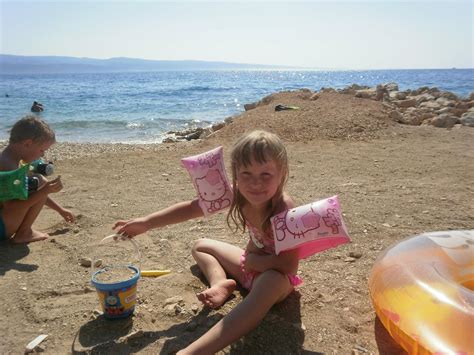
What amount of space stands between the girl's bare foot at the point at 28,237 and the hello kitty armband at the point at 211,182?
76.3 inches

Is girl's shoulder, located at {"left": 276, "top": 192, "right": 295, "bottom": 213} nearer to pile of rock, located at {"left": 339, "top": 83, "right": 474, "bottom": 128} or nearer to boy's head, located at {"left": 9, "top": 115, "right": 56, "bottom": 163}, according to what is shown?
boy's head, located at {"left": 9, "top": 115, "right": 56, "bottom": 163}

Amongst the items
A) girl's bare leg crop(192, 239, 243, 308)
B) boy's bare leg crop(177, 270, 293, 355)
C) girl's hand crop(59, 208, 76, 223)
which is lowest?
girl's hand crop(59, 208, 76, 223)

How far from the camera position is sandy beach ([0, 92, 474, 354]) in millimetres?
2684

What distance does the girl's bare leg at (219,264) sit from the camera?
298 cm

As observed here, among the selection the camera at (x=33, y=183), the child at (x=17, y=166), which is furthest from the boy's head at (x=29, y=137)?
the camera at (x=33, y=183)

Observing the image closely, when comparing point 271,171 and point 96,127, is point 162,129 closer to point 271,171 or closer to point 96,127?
point 96,127

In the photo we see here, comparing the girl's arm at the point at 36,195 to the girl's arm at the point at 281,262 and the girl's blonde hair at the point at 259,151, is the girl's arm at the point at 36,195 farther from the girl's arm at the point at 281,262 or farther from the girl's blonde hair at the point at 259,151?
the girl's arm at the point at 281,262

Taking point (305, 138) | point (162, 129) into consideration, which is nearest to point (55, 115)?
point (162, 129)

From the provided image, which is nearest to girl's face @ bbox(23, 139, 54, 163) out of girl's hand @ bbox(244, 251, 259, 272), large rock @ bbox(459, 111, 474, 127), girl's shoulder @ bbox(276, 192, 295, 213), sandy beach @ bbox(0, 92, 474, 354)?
sandy beach @ bbox(0, 92, 474, 354)

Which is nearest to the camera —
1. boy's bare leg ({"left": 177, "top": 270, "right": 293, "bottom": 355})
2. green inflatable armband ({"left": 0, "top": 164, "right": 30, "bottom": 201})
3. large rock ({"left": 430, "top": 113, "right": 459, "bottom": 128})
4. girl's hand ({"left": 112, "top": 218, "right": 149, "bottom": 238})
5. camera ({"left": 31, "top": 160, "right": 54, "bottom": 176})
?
boy's bare leg ({"left": 177, "top": 270, "right": 293, "bottom": 355})

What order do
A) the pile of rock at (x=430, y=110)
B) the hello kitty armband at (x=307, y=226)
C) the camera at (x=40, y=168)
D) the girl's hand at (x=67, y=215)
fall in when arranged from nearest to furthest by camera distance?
the hello kitty armband at (x=307, y=226) < the camera at (x=40, y=168) < the girl's hand at (x=67, y=215) < the pile of rock at (x=430, y=110)

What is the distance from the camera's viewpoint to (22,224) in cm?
414

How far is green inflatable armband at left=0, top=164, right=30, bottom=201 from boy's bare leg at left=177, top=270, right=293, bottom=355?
7.75 feet

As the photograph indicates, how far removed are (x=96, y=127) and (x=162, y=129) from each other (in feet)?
9.22
